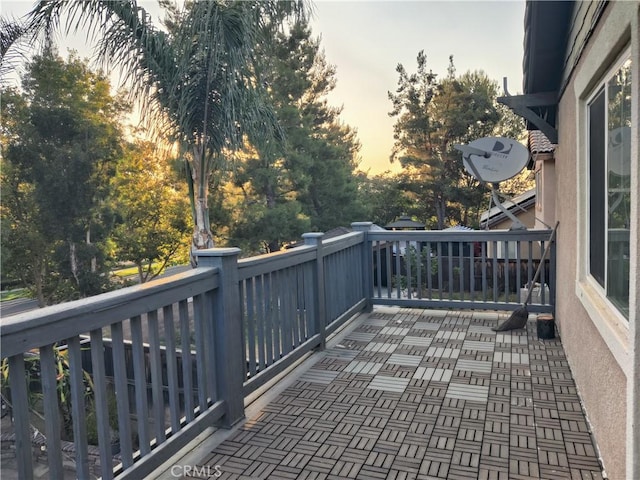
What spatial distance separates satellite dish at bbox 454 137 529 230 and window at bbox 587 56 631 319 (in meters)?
2.51

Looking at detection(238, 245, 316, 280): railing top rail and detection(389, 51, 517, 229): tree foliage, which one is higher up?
detection(389, 51, 517, 229): tree foliage

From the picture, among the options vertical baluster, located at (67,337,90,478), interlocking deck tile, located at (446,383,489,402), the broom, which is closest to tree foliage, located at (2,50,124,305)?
the broom

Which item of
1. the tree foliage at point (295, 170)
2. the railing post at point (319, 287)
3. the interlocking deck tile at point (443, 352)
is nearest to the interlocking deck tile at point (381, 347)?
the interlocking deck tile at point (443, 352)

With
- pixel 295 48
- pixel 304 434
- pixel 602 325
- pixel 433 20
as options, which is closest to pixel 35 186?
pixel 295 48

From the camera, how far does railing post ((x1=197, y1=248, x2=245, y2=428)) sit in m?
2.71

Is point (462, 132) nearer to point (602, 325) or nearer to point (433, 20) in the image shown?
point (433, 20)

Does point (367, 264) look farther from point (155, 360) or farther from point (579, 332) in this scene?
point (155, 360)

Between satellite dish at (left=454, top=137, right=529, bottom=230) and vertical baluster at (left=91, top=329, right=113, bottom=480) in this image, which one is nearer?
vertical baluster at (left=91, top=329, right=113, bottom=480)

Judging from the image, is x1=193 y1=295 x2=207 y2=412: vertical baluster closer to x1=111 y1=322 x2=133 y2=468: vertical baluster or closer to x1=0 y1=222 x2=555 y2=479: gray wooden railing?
x1=0 y1=222 x2=555 y2=479: gray wooden railing

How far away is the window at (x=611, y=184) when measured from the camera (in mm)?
1920

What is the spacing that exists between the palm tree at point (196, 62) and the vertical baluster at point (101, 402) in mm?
7435

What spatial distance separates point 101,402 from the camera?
6.15ft

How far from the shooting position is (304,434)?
9.07 feet

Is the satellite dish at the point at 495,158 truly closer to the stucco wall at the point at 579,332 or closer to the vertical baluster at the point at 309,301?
the stucco wall at the point at 579,332
